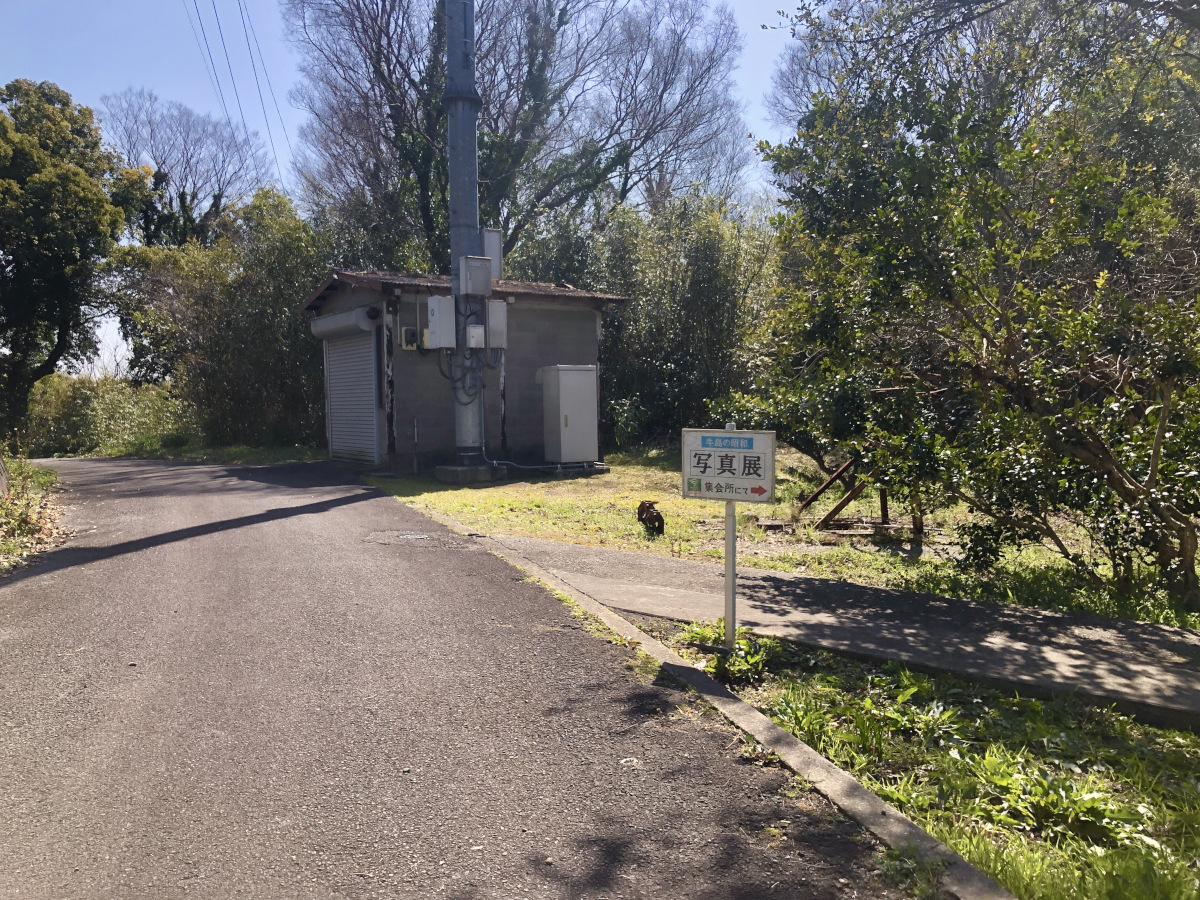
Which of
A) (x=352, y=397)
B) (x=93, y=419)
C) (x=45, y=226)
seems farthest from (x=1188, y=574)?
(x=93, y=419)

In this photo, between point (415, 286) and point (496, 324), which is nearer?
point (496, 324)

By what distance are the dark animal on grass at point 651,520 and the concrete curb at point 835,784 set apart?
14.2ft

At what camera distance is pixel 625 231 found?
85.9 feet

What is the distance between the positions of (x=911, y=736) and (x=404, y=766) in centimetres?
246

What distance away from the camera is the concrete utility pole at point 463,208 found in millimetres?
14719

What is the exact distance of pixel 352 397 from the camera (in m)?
18.1

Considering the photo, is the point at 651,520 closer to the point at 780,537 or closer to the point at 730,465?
the point at 780,537

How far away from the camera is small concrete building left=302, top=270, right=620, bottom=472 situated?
54.5 ft

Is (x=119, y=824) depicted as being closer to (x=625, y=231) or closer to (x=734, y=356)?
(x=734, y=356)

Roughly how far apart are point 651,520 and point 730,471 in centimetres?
530

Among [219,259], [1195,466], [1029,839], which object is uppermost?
[219,259]

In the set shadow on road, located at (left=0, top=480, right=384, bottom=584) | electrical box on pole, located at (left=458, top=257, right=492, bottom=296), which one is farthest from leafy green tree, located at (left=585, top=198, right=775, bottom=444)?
shadow on road, located at (left=0, top=480, right=384, bottom=584)

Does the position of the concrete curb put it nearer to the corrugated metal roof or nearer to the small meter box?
the small meter box

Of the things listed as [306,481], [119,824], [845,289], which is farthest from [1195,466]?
[306,481]
